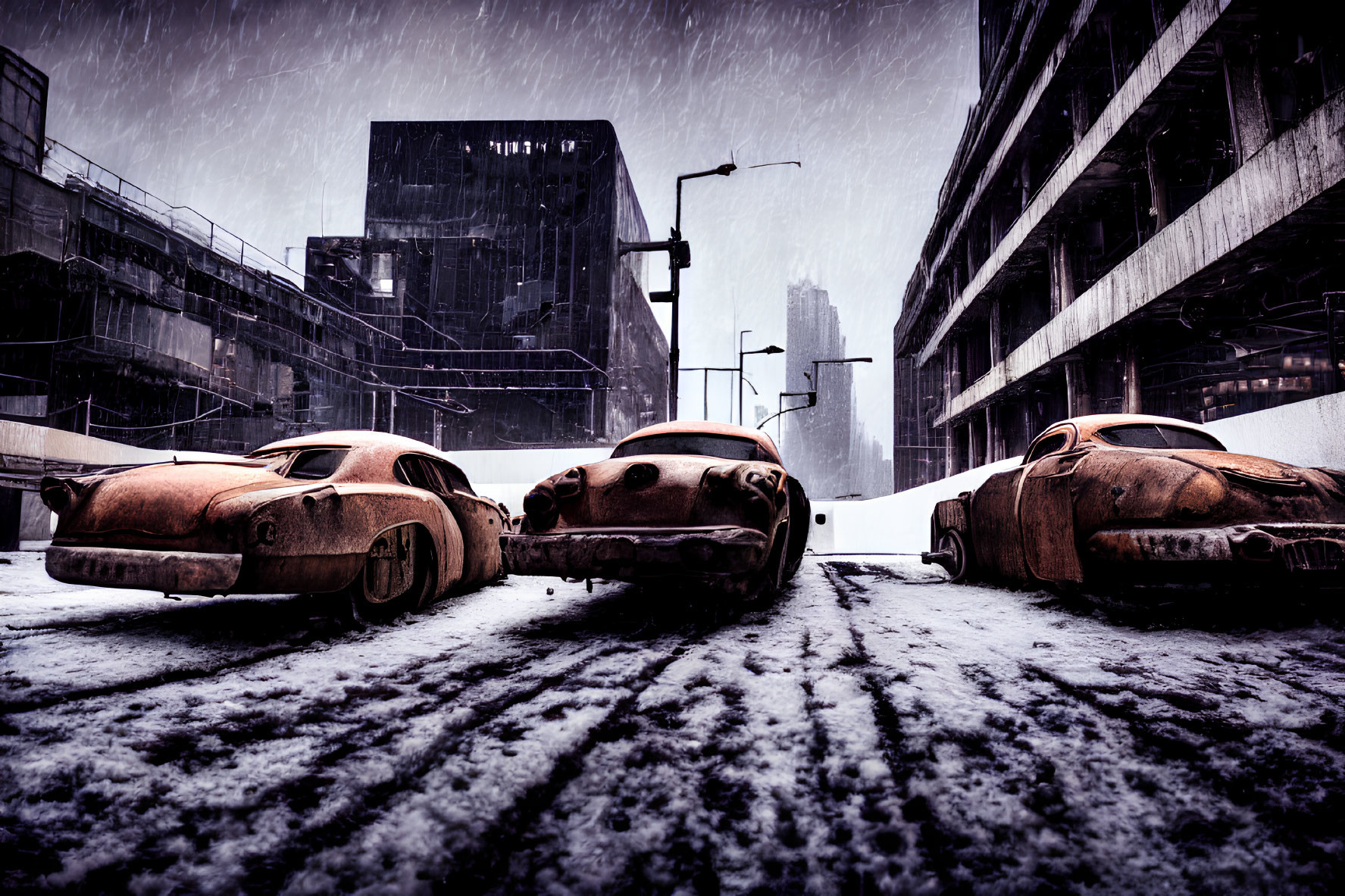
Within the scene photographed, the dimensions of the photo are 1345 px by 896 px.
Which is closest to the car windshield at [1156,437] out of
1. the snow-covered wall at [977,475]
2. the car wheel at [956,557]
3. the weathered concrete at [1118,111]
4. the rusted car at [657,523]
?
the car wheel at [956,557]

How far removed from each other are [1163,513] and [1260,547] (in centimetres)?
48

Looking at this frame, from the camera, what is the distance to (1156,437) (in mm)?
4875

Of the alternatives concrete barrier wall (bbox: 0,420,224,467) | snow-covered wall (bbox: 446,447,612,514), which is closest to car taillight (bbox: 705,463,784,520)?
snow-covered wall (bbox: 446,447,612,514)

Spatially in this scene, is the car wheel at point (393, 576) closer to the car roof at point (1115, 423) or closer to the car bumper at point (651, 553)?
the car bumper at point (651, 553)

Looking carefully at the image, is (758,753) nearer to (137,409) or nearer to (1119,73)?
(1119,73)

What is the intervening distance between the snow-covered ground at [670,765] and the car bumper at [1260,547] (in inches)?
17.0

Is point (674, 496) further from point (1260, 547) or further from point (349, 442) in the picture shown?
point (1260, 547)

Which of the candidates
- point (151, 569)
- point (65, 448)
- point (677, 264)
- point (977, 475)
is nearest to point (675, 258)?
point (677, 264)

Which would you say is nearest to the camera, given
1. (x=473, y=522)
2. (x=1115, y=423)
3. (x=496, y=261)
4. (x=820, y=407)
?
(x=1115, y=423)

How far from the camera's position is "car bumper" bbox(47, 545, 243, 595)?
3201mm

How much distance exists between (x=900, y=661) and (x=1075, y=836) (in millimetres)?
1630

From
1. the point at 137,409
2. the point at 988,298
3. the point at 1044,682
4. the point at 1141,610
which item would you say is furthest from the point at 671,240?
the point at 137,409

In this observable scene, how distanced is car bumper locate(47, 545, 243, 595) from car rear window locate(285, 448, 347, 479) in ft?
2.93

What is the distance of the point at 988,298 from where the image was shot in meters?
23.6
